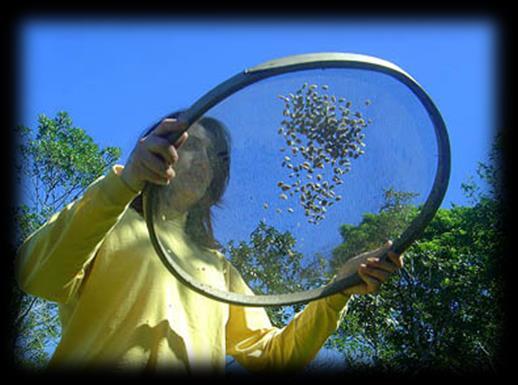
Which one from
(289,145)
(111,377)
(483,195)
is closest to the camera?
(111,377)

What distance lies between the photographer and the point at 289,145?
157cm

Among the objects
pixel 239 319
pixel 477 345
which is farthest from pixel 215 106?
pixel 477 345

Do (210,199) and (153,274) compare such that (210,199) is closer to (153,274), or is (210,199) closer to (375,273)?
(153,274)

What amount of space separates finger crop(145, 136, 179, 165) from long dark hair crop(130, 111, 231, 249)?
0.24 metres

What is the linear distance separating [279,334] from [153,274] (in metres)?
0.41

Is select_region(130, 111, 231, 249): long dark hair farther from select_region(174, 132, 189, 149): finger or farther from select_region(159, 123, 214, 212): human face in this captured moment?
select_region(174, 132, 189, 149): finger

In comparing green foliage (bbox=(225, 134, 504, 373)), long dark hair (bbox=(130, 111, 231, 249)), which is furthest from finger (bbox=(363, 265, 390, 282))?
green foliage (bbox=(225, 134, 504, 373))

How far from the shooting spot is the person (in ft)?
4.32

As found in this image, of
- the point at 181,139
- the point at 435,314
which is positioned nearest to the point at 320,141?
the point at 181,139

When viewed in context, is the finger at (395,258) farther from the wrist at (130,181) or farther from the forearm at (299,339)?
the wrist at (130,181)

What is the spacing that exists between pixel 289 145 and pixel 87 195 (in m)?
0.51

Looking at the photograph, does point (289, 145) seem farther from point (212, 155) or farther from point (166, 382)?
point (166, 382)

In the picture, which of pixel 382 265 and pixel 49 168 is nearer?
pixel 382 265

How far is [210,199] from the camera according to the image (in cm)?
154
